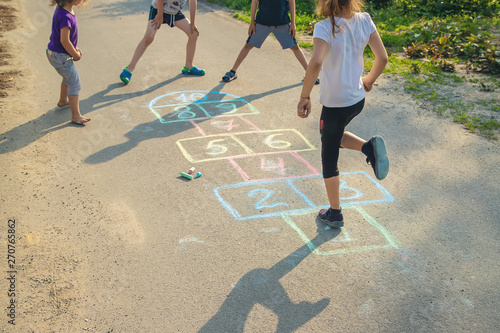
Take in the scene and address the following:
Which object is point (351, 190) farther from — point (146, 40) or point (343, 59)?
point (146, 40)

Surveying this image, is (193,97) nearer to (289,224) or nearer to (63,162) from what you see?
(63,162)

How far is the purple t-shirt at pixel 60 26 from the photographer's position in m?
4.81

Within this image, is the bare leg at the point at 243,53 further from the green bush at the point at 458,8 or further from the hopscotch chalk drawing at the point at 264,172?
the green bush at the point at 458,8

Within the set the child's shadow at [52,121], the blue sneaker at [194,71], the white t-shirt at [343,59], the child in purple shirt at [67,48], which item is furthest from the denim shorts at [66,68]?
the white t-shirt at [343,59]

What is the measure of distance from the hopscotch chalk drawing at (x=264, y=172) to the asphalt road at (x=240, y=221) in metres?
0.02

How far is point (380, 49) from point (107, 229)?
251 centimetres

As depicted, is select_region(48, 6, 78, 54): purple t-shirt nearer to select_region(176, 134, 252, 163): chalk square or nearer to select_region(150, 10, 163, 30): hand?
select_region(150, 10, 163, 30): hand

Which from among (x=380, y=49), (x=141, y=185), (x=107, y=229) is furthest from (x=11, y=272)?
(x=380, y=49)

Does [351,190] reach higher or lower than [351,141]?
lower

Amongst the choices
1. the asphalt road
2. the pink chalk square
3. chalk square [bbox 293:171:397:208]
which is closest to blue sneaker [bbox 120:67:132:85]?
the asphalt road

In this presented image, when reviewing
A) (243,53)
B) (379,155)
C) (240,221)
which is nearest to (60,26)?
(243,53)

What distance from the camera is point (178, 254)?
129 inches

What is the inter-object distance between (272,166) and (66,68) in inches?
103

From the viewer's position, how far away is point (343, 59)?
319 centimetres
